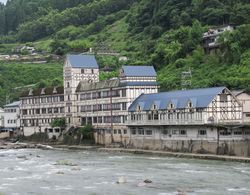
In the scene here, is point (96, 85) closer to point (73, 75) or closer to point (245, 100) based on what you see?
point (73, 75)

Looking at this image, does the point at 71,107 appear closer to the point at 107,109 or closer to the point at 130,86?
the point at 107,109

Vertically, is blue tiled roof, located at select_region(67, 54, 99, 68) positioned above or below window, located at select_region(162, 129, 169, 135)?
above

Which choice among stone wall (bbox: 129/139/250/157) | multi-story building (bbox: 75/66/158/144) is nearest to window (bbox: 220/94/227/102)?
stone wall (bbox: 129/139/250/157)

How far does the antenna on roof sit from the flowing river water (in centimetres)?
1653

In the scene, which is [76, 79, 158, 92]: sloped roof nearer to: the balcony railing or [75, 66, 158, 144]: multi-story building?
[75, 66, 158, 144]: multi-story building

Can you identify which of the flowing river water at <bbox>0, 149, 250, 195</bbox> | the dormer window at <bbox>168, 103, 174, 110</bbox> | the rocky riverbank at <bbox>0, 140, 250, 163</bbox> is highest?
the dormer window at <bbox>168, 103, 174, 110</bbox>

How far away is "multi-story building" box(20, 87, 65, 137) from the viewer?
262ft

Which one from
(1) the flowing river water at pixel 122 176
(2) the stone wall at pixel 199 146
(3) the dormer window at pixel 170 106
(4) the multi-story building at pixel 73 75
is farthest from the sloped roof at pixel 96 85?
(1) the flowing river water at pixel 122 176

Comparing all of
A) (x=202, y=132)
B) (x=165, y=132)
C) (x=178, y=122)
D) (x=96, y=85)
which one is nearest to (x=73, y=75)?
(x=96, y=85)

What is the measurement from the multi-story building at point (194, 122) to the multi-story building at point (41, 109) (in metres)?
20.0

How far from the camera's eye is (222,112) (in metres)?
54.5

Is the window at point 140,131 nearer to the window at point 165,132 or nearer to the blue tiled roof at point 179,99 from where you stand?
the blue tiled roof at point 179,99

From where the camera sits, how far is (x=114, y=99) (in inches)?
2687

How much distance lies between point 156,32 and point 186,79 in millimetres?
34403
